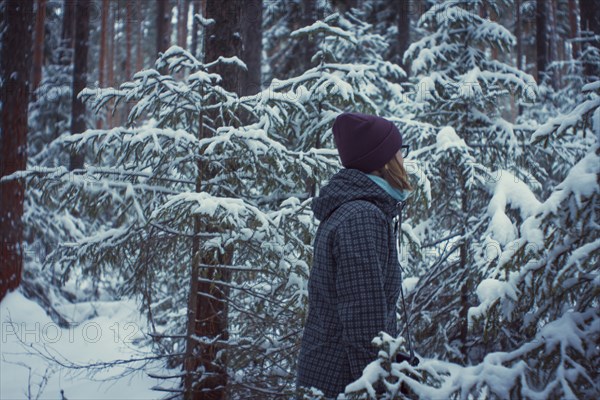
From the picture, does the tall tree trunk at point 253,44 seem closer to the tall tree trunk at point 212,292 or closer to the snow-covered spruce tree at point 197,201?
the tall tree trunk at point 212,292

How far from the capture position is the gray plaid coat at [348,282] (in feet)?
8.18

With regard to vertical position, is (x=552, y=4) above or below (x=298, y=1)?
above

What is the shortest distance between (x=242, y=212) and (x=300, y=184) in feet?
4.25

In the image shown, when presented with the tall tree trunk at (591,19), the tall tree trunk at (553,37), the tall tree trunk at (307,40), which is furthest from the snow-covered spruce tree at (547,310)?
the tall tree trunk at (553,37)

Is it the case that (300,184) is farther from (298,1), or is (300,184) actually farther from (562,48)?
(562,48)

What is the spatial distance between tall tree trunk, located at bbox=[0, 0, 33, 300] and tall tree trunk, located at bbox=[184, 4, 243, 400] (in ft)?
16.6

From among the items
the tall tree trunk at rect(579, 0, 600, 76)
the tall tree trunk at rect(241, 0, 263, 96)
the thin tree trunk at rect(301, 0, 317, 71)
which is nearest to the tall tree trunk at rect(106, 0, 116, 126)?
the thin tree trunk at rect(301, 0, 317, 71)

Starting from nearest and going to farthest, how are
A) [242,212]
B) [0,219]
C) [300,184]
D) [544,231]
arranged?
1. [544,231]
2. [242,212]
3. [300,184]
4. [0,219]

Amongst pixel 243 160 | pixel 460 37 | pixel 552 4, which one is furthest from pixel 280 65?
pixel 552 4

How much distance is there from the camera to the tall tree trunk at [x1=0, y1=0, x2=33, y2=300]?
926cm

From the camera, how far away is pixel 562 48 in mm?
29938

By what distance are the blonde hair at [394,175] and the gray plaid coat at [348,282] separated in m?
0.12

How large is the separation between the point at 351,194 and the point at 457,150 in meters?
4.03

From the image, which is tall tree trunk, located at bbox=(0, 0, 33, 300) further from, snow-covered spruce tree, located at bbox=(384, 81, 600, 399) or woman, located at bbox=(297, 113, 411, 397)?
snow-covered spruce tree, located at bbox=(384, 81, 600, 399)
